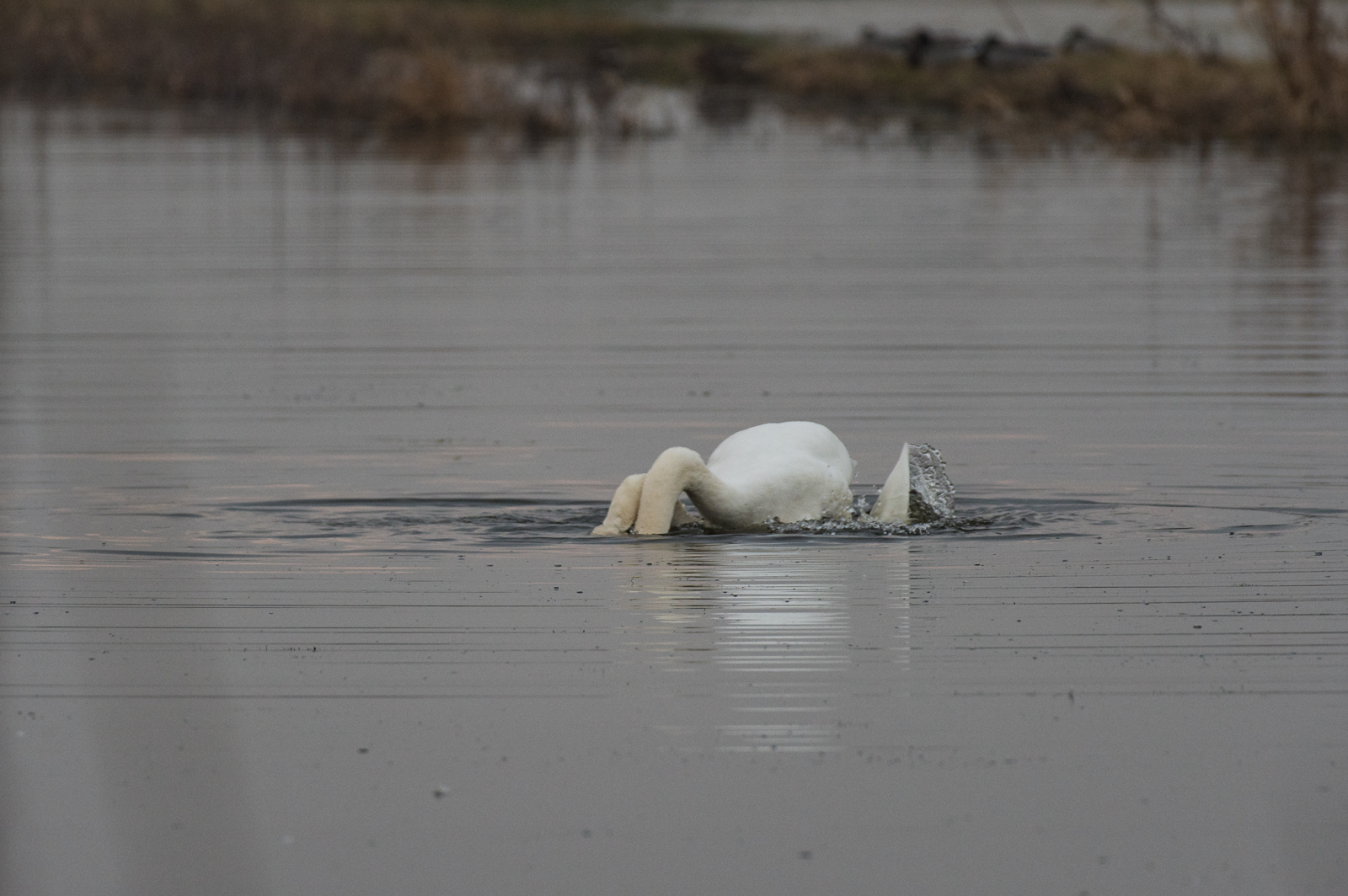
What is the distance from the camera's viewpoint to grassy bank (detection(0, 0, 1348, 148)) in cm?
3619

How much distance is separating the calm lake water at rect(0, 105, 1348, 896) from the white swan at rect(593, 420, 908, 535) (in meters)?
0.16

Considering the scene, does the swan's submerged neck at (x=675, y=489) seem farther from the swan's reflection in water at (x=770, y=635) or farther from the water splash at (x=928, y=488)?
the water splash at (x=928, y=488)

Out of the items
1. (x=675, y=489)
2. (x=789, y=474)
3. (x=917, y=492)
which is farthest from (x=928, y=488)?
(x=675, y=489)

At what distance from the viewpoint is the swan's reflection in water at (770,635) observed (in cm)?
646

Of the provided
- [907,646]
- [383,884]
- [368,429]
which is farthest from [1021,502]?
[383,884]

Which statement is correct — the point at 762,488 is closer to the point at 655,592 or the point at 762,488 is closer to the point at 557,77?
the point at 655,592

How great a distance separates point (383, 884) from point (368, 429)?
6.96 meters

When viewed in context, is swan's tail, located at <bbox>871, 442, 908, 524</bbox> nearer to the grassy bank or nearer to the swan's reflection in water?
the swan's reflection in water

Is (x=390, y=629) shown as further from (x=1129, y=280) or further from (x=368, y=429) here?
(x=1129, y=280)

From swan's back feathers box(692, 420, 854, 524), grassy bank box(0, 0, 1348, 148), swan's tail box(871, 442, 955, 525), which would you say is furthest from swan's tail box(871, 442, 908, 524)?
grassy bank box(0, 0, 1348, 148)

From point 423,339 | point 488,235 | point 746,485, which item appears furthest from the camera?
point 488,235

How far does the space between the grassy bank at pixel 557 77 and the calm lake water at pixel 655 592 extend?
52.4 feet

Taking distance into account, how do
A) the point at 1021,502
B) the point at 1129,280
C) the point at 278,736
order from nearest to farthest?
the point at 278,736 < the point at 1021,502 < the point at 1129,280

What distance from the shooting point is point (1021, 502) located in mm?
9977
